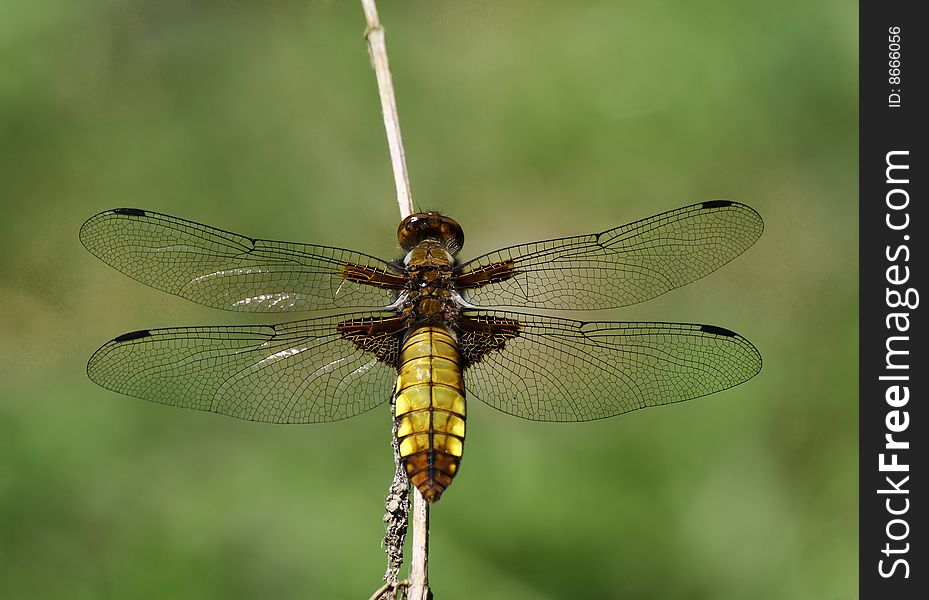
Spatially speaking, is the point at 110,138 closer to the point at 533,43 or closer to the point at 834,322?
the point at 533,43

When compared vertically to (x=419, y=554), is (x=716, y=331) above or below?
above

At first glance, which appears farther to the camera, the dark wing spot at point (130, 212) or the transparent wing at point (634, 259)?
the transparent wing at point (634, 259)

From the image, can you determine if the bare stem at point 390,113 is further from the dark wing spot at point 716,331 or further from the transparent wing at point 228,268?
the dark wing spot at point 716,331

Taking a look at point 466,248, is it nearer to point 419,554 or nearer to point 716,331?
point 716,331

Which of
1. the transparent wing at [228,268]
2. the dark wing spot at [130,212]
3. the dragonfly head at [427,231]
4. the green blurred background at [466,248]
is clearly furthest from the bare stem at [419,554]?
the dark wing spot at [130,212]

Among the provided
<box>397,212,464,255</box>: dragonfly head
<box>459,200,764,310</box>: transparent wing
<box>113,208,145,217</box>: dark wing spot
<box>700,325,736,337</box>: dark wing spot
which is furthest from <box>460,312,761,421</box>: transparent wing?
<box>113,208,145,217</box>: dark wing spot

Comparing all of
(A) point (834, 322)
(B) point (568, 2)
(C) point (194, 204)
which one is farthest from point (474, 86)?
(A) point (834, 322)

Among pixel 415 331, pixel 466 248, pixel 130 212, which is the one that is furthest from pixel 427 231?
pixel 466 248

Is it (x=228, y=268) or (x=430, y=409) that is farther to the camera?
(x=228, y=268)
